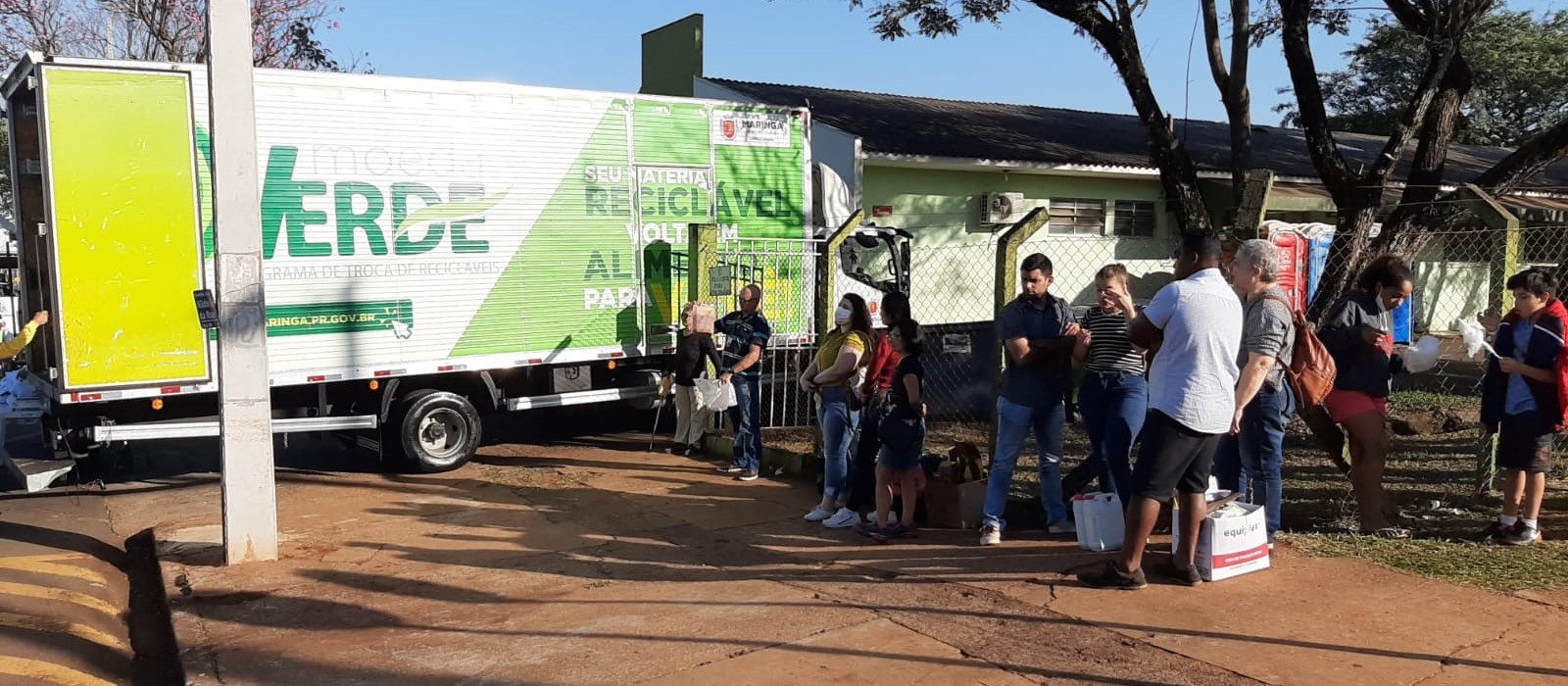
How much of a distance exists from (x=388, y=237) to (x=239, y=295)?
2.72 m

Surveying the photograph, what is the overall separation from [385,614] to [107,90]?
4.46 metres

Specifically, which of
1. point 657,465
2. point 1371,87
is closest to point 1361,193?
point 657,465

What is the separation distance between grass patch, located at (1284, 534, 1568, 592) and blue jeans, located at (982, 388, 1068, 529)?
1.34m

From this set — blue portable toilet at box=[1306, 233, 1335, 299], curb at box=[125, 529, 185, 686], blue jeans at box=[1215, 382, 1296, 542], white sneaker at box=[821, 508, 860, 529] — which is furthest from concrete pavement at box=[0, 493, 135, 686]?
blue portable toilet at box=[1306, 233, 1335, 299]

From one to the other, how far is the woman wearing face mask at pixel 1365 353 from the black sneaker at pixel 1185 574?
1361 millimetres

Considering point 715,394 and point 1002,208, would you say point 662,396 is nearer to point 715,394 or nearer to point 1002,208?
point 715,394

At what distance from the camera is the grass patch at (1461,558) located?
5492mm

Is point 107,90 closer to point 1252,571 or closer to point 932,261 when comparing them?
point 1252,571

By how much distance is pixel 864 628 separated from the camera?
5.06 m

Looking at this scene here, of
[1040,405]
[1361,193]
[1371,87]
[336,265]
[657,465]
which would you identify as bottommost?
[657,465]

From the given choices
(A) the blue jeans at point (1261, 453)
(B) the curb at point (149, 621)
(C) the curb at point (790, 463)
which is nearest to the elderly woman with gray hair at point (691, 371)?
(C) the curb at point (790, 463)

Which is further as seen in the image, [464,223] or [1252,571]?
[464,223]

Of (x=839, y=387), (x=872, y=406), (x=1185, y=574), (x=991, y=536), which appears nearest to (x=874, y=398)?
(x=872, y=406)

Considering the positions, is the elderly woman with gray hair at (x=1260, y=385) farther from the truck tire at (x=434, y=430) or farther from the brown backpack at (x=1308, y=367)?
the truck tire at (x=434, y=430)
